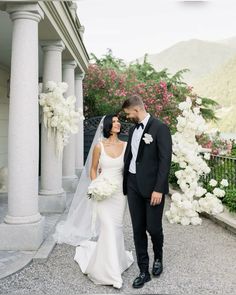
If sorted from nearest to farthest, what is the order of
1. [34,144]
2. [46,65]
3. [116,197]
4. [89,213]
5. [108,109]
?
[116,197] < [34,144] < [89,213] < [46,65] < [108,109]

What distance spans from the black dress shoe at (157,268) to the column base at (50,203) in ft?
13.1

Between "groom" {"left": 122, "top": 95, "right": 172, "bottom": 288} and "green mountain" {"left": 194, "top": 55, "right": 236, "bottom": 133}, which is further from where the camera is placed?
"green mountain" {"left": 194, "top": 55, "right": 236, "bottom": 133}

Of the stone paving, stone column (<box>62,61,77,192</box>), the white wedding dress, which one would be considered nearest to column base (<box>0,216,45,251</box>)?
the stone paving

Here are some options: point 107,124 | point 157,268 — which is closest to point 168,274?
point 157,268

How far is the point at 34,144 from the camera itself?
596cm

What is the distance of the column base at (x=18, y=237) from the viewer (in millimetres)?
5797

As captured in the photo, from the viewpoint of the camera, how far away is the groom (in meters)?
4.36

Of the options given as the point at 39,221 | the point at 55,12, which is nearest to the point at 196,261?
the point at 39,221

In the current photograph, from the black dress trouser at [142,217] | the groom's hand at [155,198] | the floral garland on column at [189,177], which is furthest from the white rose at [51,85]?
the groom's hand at [155,198]

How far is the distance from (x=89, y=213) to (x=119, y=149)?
2.14m

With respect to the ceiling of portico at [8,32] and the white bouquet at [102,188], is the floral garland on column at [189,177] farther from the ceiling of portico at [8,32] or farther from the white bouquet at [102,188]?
the ceiling of portico at [8,32]

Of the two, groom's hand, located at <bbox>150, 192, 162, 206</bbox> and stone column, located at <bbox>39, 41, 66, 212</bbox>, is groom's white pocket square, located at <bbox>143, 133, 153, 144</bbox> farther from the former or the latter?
stone column, located at <bbox>39, 41, 66, 212</bbox>

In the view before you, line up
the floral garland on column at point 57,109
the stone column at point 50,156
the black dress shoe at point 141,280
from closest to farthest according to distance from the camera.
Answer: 1. the black dress shoe at point 141,280
2. the floral garland on column at point 57,109
3. the stone column at point 50,156

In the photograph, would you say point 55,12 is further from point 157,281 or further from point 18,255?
point 157,281
